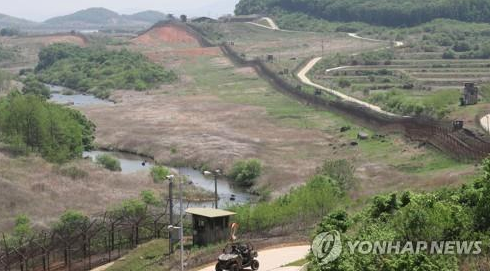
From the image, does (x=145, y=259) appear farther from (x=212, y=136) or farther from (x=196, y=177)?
(x=212, y=136)

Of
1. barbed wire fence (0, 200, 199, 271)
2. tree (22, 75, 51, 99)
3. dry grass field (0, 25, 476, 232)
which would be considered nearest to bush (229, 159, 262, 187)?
dry grass field (0, 25, 476, 232)

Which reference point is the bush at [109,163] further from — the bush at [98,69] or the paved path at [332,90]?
the bush at [98,69]

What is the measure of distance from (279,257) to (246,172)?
3232 cm

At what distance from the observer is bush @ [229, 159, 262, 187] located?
6750 centimetres

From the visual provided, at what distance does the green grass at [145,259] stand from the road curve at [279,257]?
148 inches

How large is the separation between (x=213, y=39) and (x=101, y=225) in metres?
156

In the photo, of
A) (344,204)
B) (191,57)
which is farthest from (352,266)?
(191,57)

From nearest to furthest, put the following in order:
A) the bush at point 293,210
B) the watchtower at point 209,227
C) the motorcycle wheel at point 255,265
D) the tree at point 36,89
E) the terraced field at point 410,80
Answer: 1. the motorcycle wheel at point 255,265
2. the watchtower at point 209,227
3. the bush at point 293,210
4. the terraced field at point 410,80
5. the tree at point 36,89

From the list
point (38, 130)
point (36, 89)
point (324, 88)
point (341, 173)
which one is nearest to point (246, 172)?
point (341, 173)

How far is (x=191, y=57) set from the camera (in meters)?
171

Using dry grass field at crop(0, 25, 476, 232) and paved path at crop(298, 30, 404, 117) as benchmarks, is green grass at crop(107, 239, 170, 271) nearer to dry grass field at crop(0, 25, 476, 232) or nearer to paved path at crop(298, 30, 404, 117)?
dry grass field at crop(0, 25, 476, 232)

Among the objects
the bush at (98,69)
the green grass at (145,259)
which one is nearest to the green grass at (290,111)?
the bush at (98,69)

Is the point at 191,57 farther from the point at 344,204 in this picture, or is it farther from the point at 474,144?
the point at 344,204

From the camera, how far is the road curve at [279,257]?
33844 millimetres
